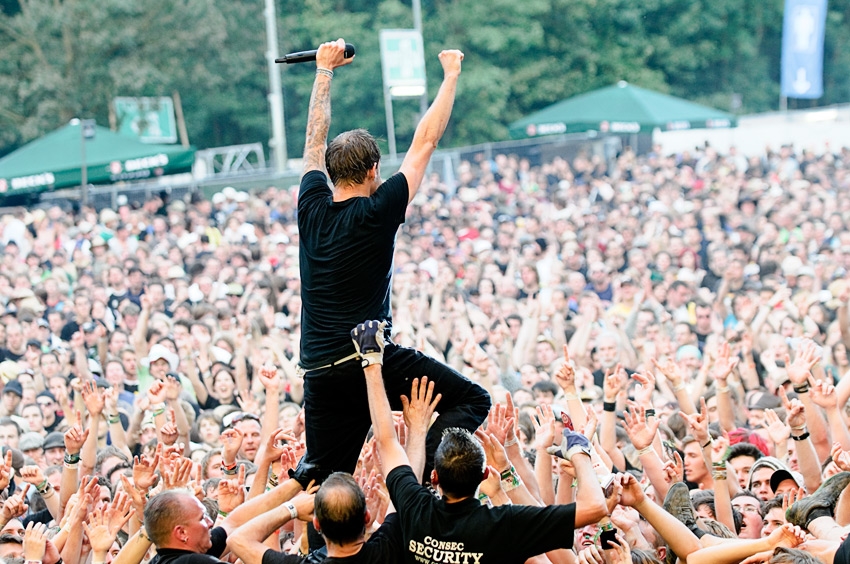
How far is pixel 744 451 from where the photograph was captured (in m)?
6.75

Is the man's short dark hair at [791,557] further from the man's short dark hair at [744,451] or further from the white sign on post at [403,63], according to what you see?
the white sign on post at [403,63]

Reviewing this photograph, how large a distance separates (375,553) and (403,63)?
21006mm

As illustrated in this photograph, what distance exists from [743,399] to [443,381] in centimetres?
487

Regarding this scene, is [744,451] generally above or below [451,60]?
Answer: below

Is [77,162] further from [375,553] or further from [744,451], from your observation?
[375,553]

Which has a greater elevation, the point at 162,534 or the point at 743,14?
the point at 743,14

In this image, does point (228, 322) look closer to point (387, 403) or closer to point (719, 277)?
point (719, 277)

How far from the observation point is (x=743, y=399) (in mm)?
9070

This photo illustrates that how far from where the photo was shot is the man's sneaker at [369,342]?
4543 mm

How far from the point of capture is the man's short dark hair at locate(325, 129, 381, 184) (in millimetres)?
4688

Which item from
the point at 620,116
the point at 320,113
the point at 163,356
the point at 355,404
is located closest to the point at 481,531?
the point at 355,404

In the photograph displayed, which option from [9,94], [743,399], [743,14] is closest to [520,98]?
[743,14]

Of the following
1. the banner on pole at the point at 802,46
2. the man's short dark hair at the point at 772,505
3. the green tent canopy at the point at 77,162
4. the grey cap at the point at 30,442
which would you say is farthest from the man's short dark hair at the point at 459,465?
the banner on pole at the point at 802,46

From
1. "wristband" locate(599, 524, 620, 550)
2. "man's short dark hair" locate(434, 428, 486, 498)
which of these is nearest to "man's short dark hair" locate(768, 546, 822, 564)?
"wristband" locate(599, 524, 620, 550)
